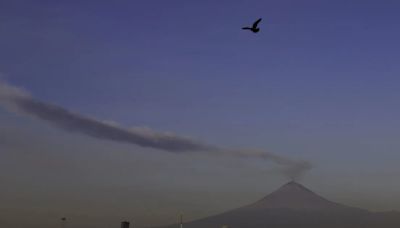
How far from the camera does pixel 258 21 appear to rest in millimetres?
77938

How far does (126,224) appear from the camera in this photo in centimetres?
14400

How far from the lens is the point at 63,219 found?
198125mm

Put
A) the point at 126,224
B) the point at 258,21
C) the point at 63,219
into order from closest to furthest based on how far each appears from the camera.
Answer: the point at 258,21, the point at 126,224, the point at 63,219

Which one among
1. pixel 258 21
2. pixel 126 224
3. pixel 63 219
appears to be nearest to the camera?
pixel 258 21

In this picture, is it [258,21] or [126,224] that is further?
[126,224]

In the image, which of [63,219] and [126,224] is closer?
[126,224]

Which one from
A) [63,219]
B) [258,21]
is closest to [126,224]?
[63,219]

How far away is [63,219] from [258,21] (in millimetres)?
137006

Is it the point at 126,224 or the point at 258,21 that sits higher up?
the point at 258,21

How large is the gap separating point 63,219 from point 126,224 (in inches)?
2377

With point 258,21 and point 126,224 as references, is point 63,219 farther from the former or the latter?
point 258,21

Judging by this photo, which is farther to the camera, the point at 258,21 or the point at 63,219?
the point at 63,219
